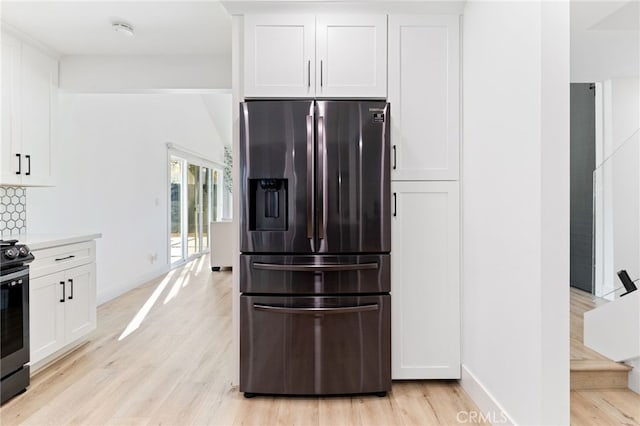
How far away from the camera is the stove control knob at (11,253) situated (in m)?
2.22

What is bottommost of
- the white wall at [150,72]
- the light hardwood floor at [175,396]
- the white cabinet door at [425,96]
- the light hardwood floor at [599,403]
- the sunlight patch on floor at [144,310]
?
the light hardwood floor at [599,403]

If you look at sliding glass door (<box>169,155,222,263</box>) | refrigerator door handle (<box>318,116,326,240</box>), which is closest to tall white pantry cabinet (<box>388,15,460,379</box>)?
refrigerator door handle (<box>318,116,326,240</box>)

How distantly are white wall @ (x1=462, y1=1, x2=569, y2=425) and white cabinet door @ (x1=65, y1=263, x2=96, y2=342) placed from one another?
283 centimetres

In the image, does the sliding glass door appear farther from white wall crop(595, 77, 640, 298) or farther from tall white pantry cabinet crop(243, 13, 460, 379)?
white wall crop(595, 77, 640, 298)

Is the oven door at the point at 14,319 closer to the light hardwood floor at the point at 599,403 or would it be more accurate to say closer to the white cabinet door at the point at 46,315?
the white cabinet door at the point at 46,315

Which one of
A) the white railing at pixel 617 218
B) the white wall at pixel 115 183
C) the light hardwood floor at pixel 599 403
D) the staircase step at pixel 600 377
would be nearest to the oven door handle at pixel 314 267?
the light hardwood floor at pixel 599 403

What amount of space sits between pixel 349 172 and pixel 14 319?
2.21m

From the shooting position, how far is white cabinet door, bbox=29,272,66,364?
247 centimetres

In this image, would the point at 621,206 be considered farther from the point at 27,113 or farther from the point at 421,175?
the point at 27,113

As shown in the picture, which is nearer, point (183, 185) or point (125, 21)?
point (125, 21)

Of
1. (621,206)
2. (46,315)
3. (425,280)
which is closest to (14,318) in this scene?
(46,315)

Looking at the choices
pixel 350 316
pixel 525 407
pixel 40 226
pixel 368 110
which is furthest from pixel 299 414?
pixel 40 226

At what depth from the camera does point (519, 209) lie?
5.73 feet

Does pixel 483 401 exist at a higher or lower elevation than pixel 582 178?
lower
